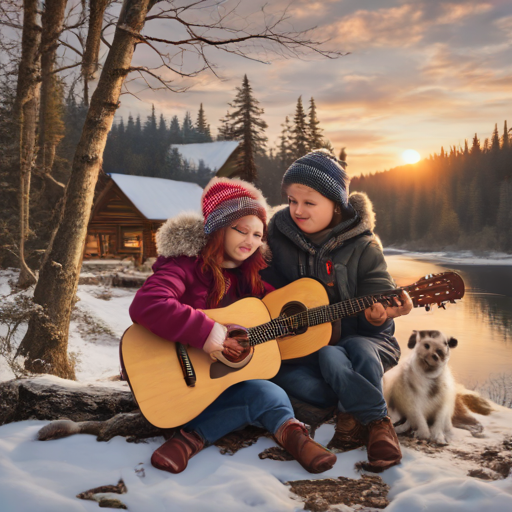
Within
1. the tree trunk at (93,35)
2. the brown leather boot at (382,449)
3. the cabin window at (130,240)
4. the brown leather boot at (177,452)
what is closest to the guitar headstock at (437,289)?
the brown leather boot at (382,449)

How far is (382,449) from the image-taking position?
217cm

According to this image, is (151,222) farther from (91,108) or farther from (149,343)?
(149,343)

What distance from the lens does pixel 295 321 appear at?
259 centimetres

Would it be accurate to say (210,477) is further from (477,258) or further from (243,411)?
(477,258)

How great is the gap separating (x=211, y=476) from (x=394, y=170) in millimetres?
79517

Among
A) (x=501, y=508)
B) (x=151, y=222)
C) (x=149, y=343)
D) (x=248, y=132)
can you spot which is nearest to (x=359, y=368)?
(x=501, y=508)

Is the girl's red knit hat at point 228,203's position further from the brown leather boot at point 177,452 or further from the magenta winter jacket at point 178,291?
the brown leather boot at point 177,452

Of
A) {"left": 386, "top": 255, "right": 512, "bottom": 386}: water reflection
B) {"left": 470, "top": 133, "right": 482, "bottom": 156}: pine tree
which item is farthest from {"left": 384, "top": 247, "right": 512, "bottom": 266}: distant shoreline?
{"left": 470, "top": 133, "right": 482, "bottom": 156}: pine tree

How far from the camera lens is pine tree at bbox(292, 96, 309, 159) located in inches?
813

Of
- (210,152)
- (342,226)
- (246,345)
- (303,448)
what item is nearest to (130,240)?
(210,152)

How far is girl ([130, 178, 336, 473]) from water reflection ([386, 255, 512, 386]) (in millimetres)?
4058

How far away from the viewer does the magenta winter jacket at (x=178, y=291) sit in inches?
88.0

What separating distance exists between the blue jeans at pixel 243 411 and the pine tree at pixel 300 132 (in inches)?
752

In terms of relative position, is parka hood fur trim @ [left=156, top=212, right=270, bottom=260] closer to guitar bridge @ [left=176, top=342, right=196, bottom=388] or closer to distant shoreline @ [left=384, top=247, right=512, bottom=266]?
guitar bridge @ [left=176, top=342, right=196, bottom=388]
